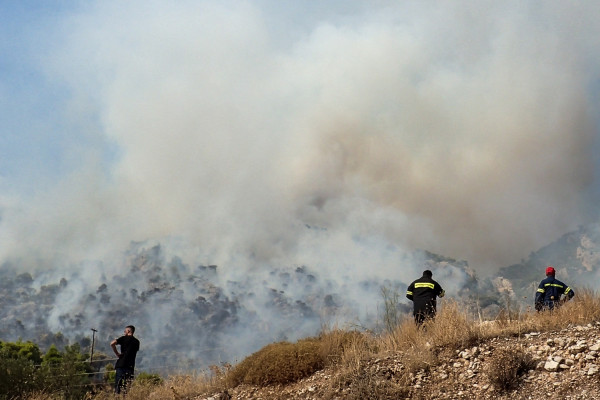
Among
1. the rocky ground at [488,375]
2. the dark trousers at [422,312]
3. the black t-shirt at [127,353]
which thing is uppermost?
the dark trousers at [422,312]

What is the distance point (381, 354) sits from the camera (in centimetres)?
1285

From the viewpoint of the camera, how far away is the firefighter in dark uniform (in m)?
14.8

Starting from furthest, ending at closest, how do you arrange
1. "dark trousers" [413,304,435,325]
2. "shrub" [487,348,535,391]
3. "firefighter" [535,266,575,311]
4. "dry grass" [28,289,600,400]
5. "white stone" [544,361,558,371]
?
"firefighter" [535,266,575,311] → "dark trousers" [413,304,435,325] → "dry grass" [28,289,600,400] → "white stone" [544,361,558,371] → "shrub" [487,348,535,391]

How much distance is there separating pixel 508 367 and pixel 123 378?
10.1m

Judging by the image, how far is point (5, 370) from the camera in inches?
603

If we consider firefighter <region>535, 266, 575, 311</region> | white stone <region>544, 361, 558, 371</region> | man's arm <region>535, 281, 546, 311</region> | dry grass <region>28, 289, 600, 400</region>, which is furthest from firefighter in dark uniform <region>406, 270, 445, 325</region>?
white stone <region>544, 361, 558, 371</region>

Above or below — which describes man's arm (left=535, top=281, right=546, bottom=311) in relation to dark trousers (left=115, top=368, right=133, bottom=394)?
above

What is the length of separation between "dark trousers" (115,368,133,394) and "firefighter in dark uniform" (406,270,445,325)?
301 inches

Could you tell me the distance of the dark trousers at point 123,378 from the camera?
51.7ft

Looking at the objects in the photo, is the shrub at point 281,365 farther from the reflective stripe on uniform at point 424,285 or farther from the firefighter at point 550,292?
the firefighter at point 550,292

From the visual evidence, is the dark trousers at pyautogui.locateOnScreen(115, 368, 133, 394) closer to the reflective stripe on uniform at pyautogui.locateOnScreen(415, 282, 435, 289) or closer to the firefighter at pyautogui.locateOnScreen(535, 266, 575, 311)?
the reflective stripe on uniform at pyautogui.locateOnScreen(415, 282, 435, 289)

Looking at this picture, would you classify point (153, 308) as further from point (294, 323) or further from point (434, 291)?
point (434, 291)

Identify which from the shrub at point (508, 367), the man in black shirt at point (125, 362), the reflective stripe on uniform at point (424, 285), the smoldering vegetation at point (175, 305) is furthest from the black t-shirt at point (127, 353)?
the smoldering vegetation at point (175, 305)

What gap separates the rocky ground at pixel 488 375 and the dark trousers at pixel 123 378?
4848 mm
